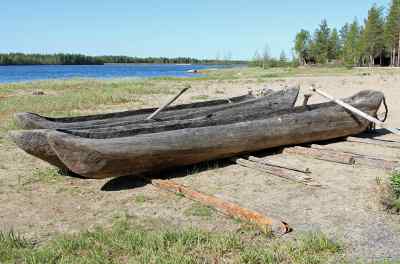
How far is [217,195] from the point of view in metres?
4.93

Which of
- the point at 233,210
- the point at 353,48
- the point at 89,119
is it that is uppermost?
the point at 353,48

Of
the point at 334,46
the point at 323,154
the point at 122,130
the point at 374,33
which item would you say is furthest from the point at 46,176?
the point at 334,46

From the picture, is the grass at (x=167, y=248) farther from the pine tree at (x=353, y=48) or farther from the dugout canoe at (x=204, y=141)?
the pine tree at (x=353, y=48)

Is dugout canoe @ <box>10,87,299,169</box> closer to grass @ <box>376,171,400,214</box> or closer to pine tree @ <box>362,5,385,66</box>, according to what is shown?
grass @ <box>376,171,400,214</box>

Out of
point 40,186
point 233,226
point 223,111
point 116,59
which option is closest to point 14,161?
point 40,186

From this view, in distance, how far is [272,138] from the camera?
7.10m

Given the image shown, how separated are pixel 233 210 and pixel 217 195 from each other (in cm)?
52

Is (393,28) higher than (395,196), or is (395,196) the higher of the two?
(393,28)

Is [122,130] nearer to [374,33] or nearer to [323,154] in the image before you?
[323,154]

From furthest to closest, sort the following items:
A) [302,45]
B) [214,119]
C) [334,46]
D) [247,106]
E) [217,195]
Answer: [302,45]
[334,46]
[247,106]
[214,119]
[217,195]

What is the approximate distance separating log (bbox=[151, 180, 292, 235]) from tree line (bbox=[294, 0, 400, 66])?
60694mm

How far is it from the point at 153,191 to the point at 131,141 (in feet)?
2.39

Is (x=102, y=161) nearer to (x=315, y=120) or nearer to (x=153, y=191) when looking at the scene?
(x=153, y=191)

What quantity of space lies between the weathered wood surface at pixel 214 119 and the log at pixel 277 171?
814mm
